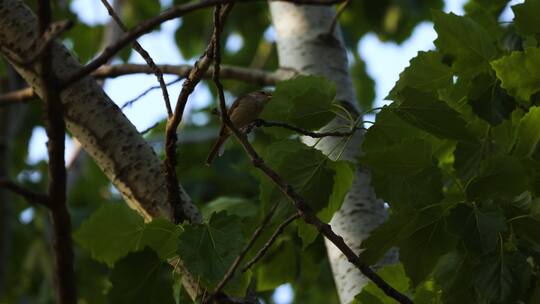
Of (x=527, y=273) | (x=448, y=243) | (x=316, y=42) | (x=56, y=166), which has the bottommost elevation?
(x=527, y=273)

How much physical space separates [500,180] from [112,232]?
3.16ft

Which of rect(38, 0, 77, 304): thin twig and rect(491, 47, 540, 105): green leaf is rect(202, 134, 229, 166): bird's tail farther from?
rect(38, 0, 77, 304): thin twig

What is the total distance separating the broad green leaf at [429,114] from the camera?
1774 millimetres

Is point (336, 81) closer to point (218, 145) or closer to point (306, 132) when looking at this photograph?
point (218, 145)

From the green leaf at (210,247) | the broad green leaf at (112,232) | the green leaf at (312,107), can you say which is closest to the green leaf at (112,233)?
the broad green leaf at (112,232)

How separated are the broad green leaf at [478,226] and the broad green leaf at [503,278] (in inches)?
1.5

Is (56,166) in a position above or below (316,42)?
below

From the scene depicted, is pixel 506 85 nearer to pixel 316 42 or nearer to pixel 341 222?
pixel 341 222

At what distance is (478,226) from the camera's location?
172 cm

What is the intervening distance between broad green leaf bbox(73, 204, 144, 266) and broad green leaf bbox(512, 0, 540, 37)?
106cm

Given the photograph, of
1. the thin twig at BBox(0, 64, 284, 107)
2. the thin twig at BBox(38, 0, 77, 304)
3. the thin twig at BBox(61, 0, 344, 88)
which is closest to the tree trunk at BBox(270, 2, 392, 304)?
the thin twig at BBox(0, 64, 284, 107)

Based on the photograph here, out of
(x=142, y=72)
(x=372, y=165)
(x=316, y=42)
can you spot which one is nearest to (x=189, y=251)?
(x=372, y=165)

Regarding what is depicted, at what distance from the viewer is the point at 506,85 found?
6.35ft

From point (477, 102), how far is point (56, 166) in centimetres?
114
